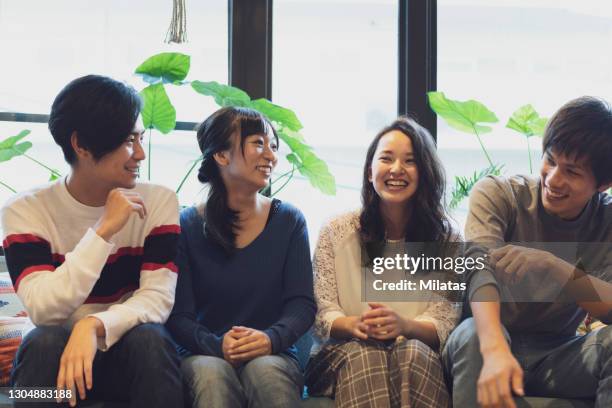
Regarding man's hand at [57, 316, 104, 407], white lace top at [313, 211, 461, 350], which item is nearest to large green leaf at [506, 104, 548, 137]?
white lace top at [313, 211, 461, 350]

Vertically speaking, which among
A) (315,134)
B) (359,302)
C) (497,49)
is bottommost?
(359,302)

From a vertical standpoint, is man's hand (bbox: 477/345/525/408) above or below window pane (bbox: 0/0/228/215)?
below

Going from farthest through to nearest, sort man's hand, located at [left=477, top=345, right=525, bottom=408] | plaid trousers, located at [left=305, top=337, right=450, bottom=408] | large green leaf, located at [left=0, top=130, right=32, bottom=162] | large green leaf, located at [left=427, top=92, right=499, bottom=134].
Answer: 1. large green leaf, located at [left=427, top=92, right=499, bottom=134]
2. large green leaf, located at [left=0, top=130, right=32, bottom=162]
3. plaid trousers, located at [left=305, top=337, right=450, bottom=408]
4. man's hand, located at [left=477, top=345, right=525, bottom=408]

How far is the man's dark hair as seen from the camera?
197 cm

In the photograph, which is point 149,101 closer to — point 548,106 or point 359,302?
point 359,302

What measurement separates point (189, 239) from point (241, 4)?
1157mm

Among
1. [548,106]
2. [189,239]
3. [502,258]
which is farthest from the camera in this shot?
[548,106]

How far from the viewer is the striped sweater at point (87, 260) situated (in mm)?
1806

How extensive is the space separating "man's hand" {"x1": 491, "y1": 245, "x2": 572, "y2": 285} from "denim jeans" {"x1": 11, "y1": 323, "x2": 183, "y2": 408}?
2.77 ft

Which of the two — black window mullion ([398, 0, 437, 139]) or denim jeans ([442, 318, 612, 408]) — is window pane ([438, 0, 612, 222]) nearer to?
black window mullion ([398, 0, 437, 139])

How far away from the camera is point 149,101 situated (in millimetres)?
2547

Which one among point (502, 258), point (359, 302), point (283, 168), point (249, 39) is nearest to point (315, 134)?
point (283, 168)

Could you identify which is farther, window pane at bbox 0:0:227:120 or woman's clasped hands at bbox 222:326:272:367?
window pane at bbox 0:0:227:120

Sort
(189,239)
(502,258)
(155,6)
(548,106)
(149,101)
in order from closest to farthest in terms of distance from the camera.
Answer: (502,258) → (189,239) → (149,101) → (155,6) → (548,106)
